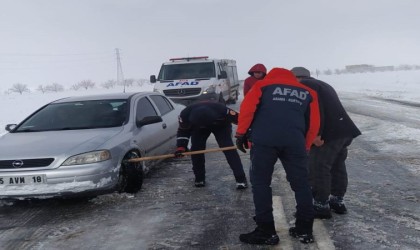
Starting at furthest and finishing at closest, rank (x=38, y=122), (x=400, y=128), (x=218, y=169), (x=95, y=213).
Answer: (x=400, y=128) < (x=218, y=169) < (x=38, y=122) < (x=95, y=213)

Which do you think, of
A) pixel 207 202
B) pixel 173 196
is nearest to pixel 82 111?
pixel 173 196

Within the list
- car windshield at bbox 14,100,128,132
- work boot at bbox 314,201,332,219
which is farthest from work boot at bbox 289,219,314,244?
car windshield at bbox 14,100,128,132

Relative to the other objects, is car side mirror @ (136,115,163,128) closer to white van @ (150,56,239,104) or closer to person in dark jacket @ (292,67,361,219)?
person in dark jacket @ (292,67,361,219)

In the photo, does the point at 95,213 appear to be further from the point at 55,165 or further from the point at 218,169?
the point at 218,169

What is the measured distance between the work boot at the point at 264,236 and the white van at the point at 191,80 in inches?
397

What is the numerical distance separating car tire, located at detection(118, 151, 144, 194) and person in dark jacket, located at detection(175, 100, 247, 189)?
1.92ft

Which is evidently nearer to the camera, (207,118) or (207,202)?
(207,202)

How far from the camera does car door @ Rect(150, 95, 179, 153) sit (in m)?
6.48

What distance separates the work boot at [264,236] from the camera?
339 centimetres

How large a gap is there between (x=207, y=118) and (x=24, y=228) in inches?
99.7

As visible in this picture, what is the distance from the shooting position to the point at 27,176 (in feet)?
14.0

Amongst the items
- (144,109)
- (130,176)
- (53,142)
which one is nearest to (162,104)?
(144,109)

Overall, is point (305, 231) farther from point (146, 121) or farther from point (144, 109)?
point (144, 109)

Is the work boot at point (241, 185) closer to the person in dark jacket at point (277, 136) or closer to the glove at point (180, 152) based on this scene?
the glove at point (180, 152)
